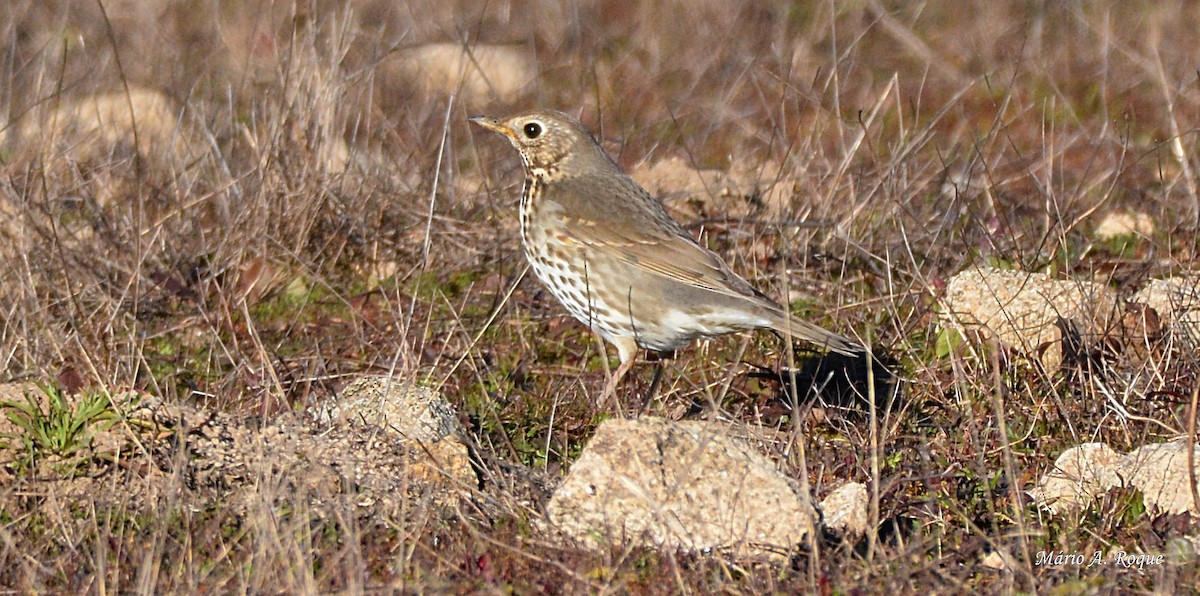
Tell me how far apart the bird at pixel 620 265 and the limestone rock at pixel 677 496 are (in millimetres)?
1342

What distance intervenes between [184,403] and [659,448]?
175cm

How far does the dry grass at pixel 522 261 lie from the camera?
12.8 ft

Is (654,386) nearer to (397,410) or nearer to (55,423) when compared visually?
(397,410)

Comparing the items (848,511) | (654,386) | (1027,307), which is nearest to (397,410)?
(654,386)

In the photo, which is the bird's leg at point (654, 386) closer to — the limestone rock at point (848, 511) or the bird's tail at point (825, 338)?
the bird's tail at point (825, 338)

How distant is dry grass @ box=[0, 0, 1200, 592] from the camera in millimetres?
3887

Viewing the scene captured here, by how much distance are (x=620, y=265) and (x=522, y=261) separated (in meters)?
1.21

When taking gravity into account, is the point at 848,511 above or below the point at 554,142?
below

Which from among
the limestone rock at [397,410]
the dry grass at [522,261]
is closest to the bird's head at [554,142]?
the dry grass at [522,261]

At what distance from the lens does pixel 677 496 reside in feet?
12.6

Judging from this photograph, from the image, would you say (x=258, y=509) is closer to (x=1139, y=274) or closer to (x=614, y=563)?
(x=614, y=563)

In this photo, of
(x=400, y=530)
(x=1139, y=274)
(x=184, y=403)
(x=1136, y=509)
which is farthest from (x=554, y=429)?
(x=1139, y=274)

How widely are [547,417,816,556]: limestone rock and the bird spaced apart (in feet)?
4.40

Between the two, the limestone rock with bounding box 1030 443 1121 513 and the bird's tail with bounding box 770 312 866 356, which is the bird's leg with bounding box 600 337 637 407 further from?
the limestone rock with bounding box 1030 443 1121 513
